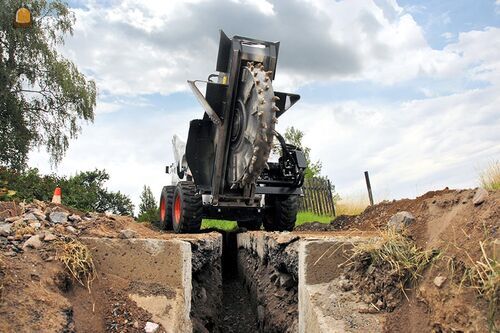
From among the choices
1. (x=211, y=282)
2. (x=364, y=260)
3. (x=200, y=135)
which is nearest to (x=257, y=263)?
(x=211, y=282)

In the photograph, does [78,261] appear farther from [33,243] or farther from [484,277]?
[484,277]

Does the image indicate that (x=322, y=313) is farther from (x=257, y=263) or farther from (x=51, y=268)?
(x=257, y=263)

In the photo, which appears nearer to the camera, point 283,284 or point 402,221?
point 402,221

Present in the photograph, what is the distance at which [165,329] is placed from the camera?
13.4 ft

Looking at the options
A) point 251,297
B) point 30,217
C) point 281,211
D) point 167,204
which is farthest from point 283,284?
point 167,204

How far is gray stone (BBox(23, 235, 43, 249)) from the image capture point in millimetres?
4254

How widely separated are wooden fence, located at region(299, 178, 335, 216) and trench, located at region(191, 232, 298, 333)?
860 centimetres

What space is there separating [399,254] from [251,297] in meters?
3.89

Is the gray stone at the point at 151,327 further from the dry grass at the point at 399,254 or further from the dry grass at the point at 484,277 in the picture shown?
the dry grass at the point at 484,277

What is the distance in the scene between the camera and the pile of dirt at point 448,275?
295 cm

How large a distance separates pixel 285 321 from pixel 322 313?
1.34 m

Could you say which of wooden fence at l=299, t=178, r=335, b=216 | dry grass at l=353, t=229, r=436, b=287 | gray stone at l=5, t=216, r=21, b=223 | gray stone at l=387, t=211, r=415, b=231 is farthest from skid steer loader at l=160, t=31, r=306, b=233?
wooden fence at l=299, t=178, r=335, b=216

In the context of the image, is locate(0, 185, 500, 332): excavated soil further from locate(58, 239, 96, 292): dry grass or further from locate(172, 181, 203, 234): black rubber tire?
locate(172, 181, 203, 234): black rubber tire

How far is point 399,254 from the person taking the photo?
12.4 feet
